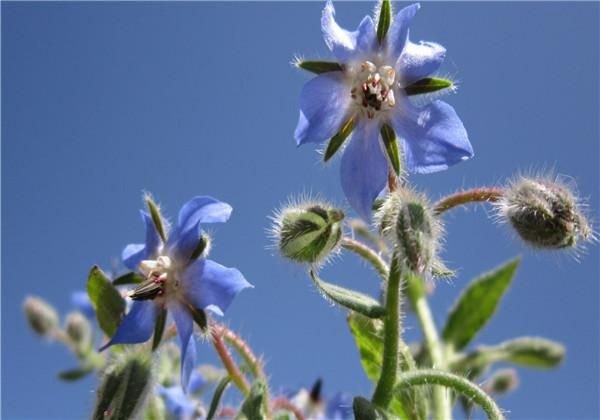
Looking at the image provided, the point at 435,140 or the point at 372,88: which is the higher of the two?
the point at 372,88

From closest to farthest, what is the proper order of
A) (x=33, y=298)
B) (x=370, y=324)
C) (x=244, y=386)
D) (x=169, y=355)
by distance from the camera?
(x=244, y=386) < (x=370, y=324) < (x=169, y=355) < (x=33, y=298)

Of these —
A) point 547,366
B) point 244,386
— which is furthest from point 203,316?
point 547,366

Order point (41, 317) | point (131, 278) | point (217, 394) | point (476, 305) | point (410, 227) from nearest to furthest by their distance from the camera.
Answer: point (410, 227)
point (217, 394)
point (131, 278)
point (476, 305)
point (41, 317)

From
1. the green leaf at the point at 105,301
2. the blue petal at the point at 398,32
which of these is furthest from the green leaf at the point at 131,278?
the blue petal at the point at 398,32

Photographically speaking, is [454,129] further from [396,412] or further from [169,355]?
[169,355]

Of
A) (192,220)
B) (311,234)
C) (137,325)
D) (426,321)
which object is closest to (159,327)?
(137,325)

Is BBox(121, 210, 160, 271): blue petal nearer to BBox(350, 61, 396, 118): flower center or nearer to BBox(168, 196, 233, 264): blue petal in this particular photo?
BBox(168, 196, 233, 264): blue petal

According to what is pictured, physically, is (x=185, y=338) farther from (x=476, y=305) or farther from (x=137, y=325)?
(x=476, y=305)
